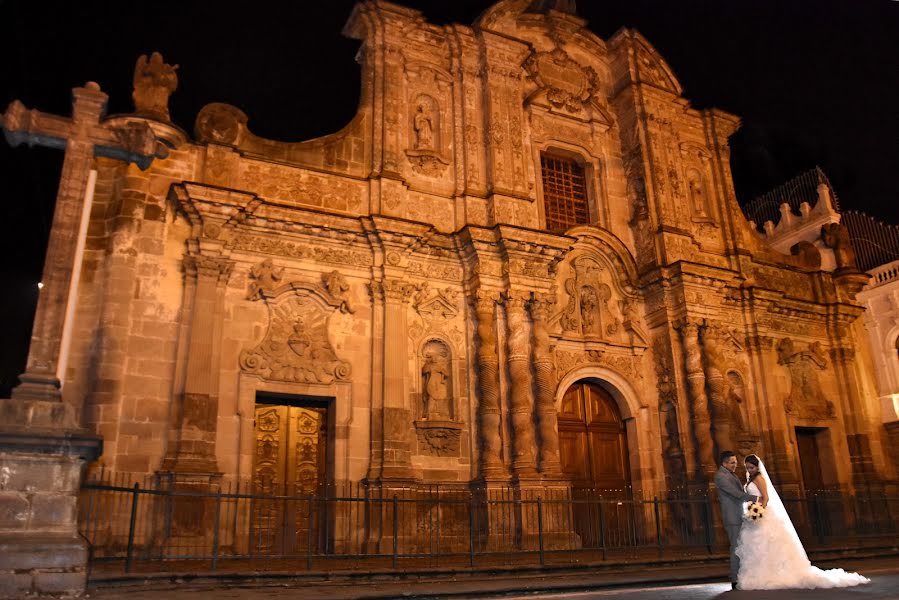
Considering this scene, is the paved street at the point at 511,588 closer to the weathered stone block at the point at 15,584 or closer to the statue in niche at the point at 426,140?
the weathered stone block at the point at 15,584

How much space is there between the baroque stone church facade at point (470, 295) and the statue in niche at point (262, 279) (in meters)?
0.04

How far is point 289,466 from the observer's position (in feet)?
40.9

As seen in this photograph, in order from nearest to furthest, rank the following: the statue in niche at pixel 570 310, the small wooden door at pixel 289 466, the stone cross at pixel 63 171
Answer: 1. the stone cross at pixel 63 171
2. the small wooden door at pixel 289 466
3. the statue in niche at pixel 570 310

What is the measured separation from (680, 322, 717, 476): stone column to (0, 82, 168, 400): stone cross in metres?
11.3

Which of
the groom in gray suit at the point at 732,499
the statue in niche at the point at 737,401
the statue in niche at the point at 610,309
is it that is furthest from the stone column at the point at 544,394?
the groom in gray suit at the point at 732,499

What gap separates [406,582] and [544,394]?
5544 mm

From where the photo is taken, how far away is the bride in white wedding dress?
22.2 feet

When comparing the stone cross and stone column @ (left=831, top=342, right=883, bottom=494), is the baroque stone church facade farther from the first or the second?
the stone cross

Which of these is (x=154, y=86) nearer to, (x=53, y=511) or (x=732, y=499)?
(x=53, y=511)

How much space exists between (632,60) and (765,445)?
9554mm

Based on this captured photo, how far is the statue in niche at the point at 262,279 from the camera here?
12.4 meters

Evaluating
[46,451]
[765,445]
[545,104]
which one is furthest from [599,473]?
[46,451]

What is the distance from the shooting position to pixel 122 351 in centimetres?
1115

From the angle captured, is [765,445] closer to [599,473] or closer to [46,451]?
[599,473]
